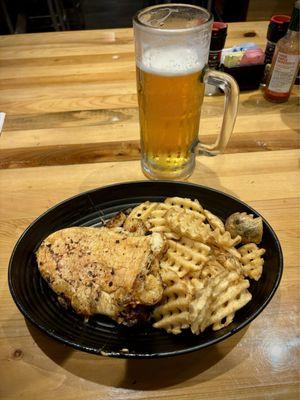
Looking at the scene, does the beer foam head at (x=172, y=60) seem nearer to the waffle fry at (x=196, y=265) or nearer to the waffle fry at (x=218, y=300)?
the waffle fry at (x=196, y=265)

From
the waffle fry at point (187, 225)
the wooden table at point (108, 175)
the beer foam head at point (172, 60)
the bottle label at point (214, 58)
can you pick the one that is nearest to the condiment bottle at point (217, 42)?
the bottle label at point (214, 58)

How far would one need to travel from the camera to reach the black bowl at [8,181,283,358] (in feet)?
2.10

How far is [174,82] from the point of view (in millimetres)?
897

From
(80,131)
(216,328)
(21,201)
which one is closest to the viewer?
(216,328)

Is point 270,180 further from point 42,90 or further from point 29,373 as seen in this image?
point 42,90

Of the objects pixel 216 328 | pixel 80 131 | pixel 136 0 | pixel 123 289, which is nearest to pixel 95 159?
pixel 80 131

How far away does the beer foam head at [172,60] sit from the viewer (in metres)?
0.88

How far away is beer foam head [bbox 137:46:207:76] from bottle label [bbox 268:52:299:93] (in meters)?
0.57

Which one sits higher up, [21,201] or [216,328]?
[216,328]

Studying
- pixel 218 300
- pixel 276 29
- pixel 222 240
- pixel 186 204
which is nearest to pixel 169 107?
pixel 186 204

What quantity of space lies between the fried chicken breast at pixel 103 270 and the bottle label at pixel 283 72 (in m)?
0.96

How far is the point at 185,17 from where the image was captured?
0.94 metres

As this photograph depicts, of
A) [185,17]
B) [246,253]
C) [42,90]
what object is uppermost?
[185,17]

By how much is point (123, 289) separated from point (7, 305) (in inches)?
12.4
